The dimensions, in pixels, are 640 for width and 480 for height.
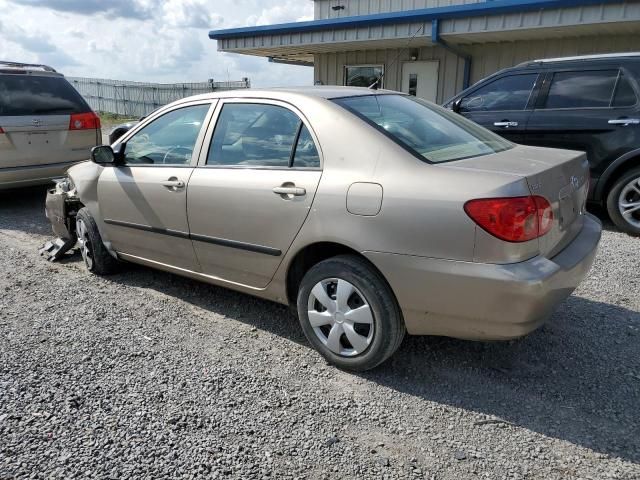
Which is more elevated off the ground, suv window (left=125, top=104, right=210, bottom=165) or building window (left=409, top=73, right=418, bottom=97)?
building window (left=409, top=73, right=418, bottom=97)

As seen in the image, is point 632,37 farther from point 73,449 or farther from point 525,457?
point 73,449

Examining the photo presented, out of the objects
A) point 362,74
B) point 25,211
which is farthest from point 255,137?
point 362,74

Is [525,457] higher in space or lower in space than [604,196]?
lower

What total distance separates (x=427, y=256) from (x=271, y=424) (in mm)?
1144

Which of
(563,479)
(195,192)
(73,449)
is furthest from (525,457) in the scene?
(195,192)

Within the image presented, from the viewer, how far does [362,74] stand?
12805mm

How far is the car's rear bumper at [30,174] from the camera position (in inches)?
267

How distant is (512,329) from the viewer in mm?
2646

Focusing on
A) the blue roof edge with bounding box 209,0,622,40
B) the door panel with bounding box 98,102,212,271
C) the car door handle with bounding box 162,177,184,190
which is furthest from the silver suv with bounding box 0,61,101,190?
the blue roof edge with bounding box 209,0,622,40

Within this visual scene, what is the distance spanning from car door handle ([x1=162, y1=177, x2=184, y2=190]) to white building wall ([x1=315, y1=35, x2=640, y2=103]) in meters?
9.04

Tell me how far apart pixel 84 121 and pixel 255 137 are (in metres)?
4.96

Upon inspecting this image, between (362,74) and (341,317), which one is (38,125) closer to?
(341,317)

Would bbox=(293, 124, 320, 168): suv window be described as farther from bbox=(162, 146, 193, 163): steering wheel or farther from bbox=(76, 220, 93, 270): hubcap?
bbox=(76, 220, 93, 270): hubcap

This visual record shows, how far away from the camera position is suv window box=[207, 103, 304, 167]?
3.30 m
